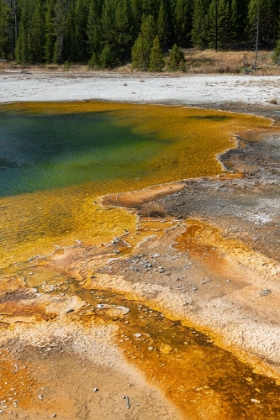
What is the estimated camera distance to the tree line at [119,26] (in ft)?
188

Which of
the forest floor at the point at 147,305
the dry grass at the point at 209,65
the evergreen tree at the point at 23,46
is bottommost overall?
the forest floor at the point at 147,305

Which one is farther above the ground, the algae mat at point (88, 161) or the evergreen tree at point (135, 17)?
the evergreen tree at point (135, 17)

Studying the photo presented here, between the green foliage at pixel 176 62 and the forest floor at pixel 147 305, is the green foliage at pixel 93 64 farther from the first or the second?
the forest floor at pixel 147 305

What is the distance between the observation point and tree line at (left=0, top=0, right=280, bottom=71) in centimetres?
5728

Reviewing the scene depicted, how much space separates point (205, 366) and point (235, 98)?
2252cm

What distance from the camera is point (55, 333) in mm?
5730

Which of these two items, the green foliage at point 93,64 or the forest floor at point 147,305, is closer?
the forest floor at point 147,305

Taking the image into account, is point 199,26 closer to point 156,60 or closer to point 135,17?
point 135,17

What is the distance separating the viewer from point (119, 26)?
59906 mm

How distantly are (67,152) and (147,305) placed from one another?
10.2 m

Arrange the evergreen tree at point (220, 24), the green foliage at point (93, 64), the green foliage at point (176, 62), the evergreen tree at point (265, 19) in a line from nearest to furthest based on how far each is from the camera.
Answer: the green foliage at point (176, 62) < the green foliage at point (93, 64) < the evergreen tree at point (265, 19) < the evergreen tree at point (220, 24)

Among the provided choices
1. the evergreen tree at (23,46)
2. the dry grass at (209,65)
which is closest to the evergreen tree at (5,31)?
the evergreen tree at (23,46)

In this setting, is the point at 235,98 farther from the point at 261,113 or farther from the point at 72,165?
the point at 72,165

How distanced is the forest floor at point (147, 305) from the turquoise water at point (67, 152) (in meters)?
2.48
